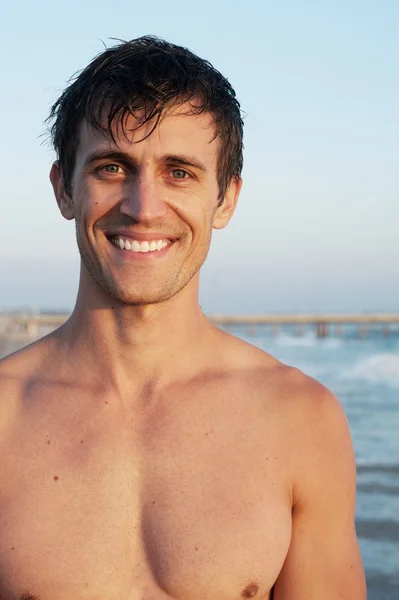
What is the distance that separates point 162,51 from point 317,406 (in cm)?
121

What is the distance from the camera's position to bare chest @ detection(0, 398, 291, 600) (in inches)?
98.9

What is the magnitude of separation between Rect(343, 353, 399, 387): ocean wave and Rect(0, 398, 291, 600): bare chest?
15122mm

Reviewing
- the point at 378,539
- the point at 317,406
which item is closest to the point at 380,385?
the point at 378,539

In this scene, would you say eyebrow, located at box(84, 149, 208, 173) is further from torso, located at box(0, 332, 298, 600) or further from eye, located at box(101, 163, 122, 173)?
torso, located at box(0, 332, 298, 600)

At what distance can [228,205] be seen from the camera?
294 cm

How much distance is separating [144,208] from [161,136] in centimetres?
22

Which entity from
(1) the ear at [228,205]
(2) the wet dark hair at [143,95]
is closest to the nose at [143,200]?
(2) the wet dark hair at [143,95]

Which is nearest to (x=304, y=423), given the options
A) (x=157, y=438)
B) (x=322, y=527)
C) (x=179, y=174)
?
(x=322, y=527)

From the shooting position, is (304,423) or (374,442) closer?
(304,423)

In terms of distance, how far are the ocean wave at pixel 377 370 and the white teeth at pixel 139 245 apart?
50.4 ft

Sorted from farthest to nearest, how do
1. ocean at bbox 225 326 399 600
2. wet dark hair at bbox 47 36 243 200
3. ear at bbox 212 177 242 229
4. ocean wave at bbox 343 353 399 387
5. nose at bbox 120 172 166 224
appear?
ocean wave at bbox 343 353 399 387 → ocean at bbox 225 326 399 600 → ear at bbox 212 177 242 229 → wet dark hair at bbox 47 36 243 200 → nose at bbox 120 172 166 224

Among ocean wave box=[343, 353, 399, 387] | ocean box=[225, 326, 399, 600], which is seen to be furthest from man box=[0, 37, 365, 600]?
ocean wave box=[343, 353, 399, 387]

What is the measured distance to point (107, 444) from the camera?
8.77 feet

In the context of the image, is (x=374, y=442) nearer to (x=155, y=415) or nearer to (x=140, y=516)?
(x=155, y=415)
